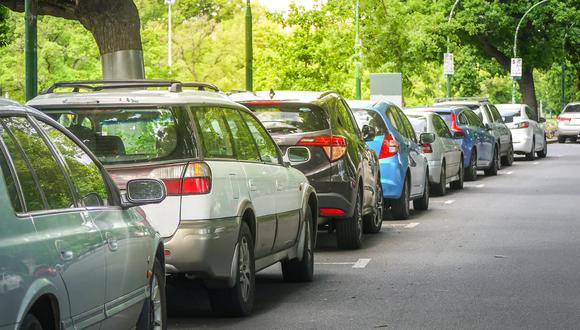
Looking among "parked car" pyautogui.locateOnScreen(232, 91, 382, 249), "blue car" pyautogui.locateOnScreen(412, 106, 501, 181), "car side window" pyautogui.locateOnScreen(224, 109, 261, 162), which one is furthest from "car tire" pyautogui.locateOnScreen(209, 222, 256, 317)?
"blue car" pyautogui.locateOnScreen(412, 106, 501, 181)

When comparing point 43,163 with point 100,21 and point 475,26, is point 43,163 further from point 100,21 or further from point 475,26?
point 475,26

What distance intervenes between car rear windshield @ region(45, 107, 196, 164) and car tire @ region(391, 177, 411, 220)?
9.41 meters

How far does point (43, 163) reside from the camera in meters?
6.18

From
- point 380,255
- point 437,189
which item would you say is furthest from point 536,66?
point 380,255

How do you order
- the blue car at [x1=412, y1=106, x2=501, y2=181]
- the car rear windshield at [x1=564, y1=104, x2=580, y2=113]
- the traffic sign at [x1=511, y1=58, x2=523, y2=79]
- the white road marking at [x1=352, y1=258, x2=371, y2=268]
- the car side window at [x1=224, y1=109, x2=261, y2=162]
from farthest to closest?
the traffic sign at [x1=511, y1=58, x2=523, y2=79]
the car rear windshield at [x1=564, y1=104, x2=580, y2=113]
the blue car at [x1=412, y1=106, x2=501, y2=181]
the white road marking at [x1=352, y1=258, x2=371, y2=268]
the car side window at [x1=224, y1=109, x2=261, y2=162]

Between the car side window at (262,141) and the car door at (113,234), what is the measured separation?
11.0 feet

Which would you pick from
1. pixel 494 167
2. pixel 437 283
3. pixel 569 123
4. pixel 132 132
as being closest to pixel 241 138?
pixel 132 132

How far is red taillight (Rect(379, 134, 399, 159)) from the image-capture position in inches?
712

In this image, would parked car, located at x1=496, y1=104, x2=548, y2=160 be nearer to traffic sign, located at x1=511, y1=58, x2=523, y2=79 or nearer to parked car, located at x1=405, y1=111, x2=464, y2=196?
parked car, located at x1=405, y1=111, x2=464, y2=196

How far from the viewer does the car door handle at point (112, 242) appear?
6.62m

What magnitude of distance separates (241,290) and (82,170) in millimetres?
2971

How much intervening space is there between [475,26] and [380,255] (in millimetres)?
47617

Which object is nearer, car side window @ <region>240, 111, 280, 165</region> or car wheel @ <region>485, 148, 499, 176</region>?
car side window @ <region>240, 111, 280, 165</region>

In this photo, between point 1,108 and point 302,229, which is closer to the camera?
point 1,108
